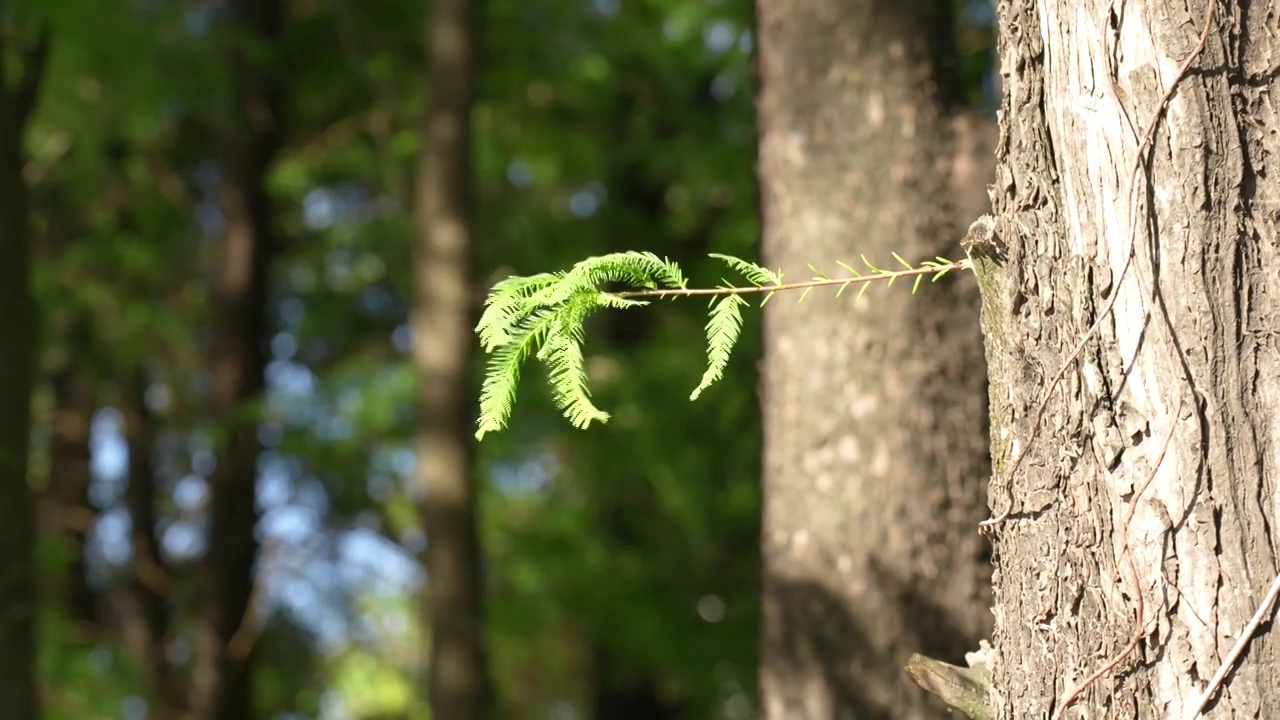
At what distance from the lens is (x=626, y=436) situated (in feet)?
25.8

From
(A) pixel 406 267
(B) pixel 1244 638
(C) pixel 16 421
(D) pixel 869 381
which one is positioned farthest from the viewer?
(A) pixel 406 267

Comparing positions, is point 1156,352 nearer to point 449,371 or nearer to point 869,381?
point 869,381

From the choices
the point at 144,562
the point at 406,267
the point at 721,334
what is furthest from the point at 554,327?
the point at 144,562

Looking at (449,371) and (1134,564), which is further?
(449,371)

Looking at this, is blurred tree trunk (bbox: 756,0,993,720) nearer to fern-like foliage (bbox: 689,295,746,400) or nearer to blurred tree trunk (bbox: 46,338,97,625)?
fern-like foliage (bbox: 689,295,746,400)

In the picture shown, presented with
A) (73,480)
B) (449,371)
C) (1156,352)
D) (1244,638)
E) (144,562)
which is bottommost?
(144,562)

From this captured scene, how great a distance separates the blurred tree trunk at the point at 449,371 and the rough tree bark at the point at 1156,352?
423 cm

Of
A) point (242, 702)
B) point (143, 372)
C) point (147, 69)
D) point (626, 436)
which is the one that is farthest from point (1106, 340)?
point (143, 372)

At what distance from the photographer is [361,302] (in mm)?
10531

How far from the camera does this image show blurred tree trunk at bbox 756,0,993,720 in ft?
12.1

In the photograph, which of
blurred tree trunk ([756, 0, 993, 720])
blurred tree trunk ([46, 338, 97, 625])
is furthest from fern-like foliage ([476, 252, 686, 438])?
blurred tree trunk ([46, 338, 97, 625])

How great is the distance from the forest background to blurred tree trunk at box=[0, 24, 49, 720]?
0.03 metres

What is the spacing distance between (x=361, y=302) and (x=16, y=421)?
503cm

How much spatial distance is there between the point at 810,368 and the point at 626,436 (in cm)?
413
